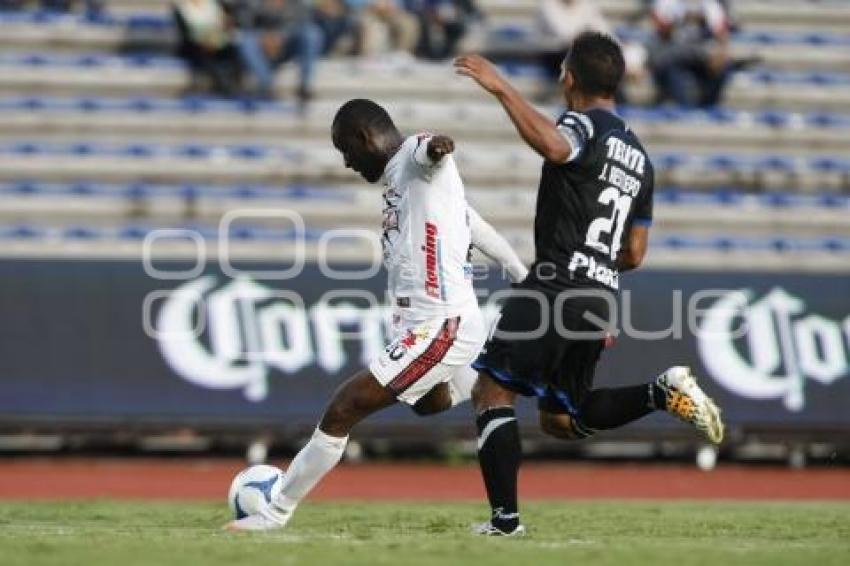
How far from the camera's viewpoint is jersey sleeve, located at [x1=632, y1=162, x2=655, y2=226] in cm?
877

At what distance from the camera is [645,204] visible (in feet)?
29.0

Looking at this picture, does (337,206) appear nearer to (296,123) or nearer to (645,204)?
(296,123)

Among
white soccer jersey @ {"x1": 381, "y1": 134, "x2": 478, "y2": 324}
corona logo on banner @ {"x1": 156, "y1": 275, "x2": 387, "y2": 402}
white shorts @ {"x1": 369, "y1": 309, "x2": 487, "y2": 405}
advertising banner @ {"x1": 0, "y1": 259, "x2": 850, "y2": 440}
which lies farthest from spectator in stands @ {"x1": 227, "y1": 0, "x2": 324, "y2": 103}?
white shorts @ {"x1": 369, "y1": 309, "x2": 487, "y2": 405}

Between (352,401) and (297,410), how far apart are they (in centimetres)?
751

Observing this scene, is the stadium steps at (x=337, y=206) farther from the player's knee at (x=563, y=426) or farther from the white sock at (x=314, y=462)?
the white sock at (x=314, y=462)

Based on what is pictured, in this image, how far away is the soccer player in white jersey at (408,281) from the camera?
840cm

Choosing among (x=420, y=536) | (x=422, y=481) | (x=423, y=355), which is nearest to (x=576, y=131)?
(x=423, y=355)

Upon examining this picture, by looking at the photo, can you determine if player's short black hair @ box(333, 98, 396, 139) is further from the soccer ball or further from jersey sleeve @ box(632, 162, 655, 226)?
the soccer ball

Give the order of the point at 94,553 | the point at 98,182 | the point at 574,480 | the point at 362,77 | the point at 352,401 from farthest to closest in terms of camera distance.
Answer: the point at 362,77 → the point at 98,182 → the point at 574,480 → the point at 352,401 → the point at 94,553

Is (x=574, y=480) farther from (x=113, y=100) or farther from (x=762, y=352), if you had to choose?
(x=113, y=100)

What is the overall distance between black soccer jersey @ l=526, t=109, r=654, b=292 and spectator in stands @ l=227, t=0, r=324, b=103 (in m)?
11.5

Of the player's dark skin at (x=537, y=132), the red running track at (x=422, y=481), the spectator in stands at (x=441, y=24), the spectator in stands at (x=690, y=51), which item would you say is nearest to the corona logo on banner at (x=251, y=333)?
the red running track at (x=422, y=481)

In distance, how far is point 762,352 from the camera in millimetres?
16266

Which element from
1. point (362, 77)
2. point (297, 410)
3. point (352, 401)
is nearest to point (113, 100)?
point (362, 77)
